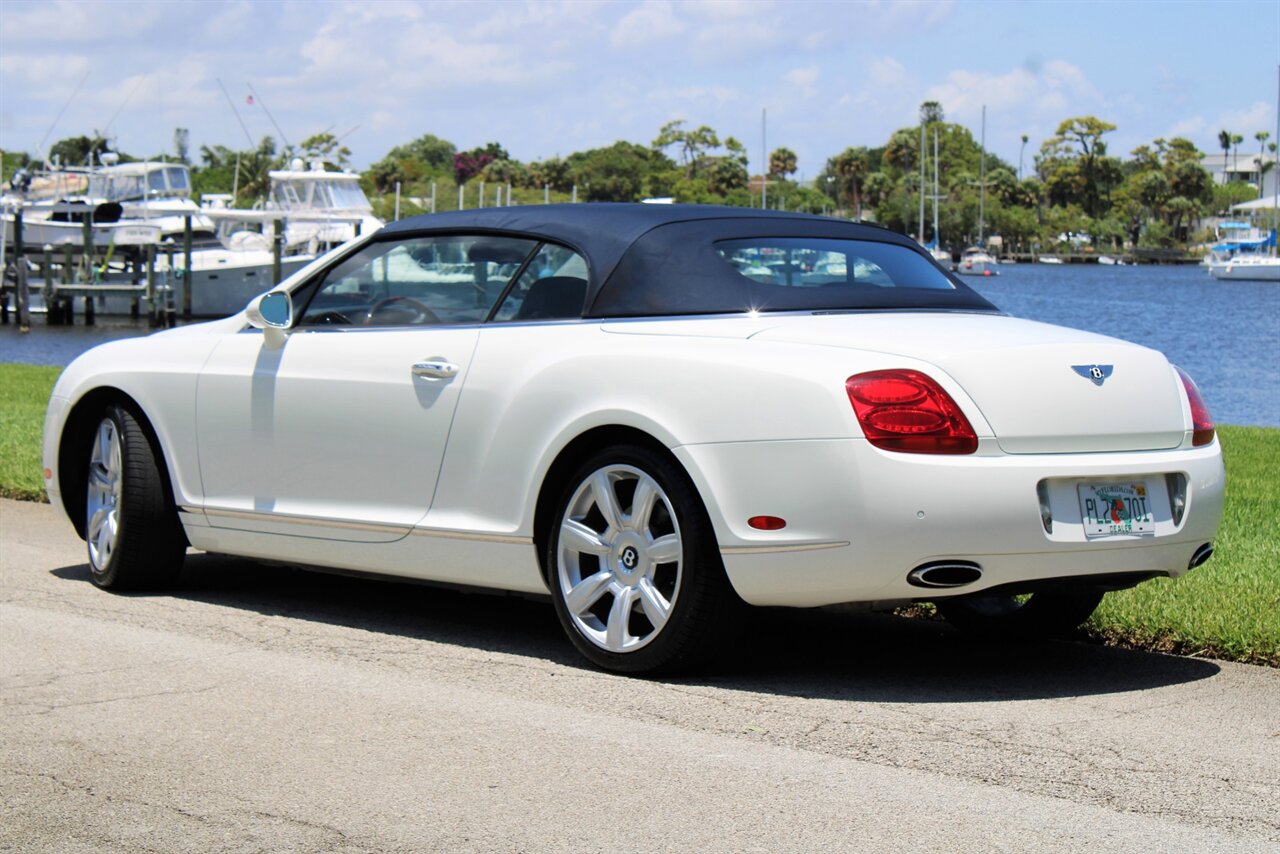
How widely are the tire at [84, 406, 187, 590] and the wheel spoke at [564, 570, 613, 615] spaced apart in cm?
226

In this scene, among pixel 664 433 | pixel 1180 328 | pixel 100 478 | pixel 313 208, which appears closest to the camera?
pixel 664 433

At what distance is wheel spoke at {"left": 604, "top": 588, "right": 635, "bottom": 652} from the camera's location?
226 inches

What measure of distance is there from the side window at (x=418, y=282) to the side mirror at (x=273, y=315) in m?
0.12

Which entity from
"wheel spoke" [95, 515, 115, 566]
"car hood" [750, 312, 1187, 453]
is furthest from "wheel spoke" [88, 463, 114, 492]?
"car hood" [750, 312, 1187, 453]

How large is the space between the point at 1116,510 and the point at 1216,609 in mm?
1389

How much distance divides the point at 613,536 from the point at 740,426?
63 cm

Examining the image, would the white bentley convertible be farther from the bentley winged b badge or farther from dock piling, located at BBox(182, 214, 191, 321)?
dock piling, located at BBox(182, 214, 191, 321)

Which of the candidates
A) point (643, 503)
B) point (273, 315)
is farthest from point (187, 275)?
point (643, 503)

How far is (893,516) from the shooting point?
522 cm

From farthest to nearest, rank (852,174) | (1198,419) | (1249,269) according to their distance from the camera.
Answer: (852,174) < (1249,269) < (1198,419)

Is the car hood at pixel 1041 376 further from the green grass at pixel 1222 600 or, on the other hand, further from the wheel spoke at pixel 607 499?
the green grass at pixel 1222 600

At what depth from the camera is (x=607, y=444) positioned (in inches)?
231

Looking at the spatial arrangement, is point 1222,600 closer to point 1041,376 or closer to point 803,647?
point 803,647

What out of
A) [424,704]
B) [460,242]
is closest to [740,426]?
[424,704]
